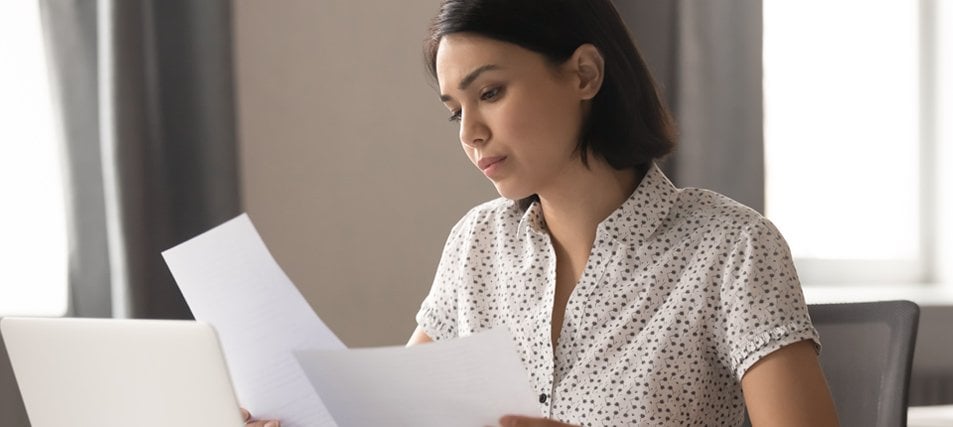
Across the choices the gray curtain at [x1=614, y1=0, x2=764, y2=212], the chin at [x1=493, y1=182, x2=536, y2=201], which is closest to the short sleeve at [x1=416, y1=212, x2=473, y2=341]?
the chin at [x1=493, y1=182, x2=536, y2=201]

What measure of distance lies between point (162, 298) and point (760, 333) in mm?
1367

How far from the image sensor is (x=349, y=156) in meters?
2.62

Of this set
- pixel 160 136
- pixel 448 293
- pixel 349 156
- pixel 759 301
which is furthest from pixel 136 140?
pixel 759 301

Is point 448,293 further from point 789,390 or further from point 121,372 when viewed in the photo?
point 121,372

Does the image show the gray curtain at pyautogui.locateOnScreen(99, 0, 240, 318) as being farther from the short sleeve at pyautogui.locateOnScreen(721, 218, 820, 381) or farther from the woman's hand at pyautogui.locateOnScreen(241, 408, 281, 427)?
the short sleeve at pyautogui.locateOnScreen(721, 218, 820, 381)

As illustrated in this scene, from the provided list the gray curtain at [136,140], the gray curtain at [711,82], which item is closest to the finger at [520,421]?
the gray curtain at [136,140]

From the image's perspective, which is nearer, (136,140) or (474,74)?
(474,74)

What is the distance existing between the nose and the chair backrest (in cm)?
50

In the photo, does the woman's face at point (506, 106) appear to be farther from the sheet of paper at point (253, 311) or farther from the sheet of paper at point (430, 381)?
the sheet of paper at point (430, 381)

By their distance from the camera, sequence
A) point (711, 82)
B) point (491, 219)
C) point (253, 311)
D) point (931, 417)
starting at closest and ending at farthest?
point (253, 311) → point (491, 219) → point (931, 417) → point (711, 82)

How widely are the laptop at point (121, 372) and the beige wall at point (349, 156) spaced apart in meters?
1.52

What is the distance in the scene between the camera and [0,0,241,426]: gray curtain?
2156mm

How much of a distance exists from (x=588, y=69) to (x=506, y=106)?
13cm

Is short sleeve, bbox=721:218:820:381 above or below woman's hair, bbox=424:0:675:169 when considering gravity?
below
